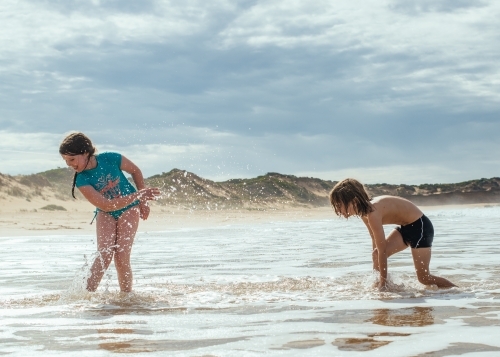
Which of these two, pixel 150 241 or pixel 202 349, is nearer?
pixel 202 349

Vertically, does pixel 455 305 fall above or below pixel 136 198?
below

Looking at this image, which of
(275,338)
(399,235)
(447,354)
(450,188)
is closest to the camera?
(447,354)

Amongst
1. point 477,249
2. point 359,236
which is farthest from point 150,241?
point 477,249

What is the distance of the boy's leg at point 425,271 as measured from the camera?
6.02m

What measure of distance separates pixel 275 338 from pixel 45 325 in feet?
5.59

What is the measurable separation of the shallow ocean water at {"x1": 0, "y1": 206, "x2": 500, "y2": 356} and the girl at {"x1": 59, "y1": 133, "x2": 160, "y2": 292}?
1.03 feet

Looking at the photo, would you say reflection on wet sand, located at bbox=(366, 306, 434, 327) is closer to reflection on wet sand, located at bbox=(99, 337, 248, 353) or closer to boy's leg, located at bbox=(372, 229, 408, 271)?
reflection on wet sand, located at bbox=(99, 337, 248, 353)

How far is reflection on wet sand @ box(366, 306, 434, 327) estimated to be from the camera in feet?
13.9

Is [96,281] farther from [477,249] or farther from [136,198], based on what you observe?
[477,249]

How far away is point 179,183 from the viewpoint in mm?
35125

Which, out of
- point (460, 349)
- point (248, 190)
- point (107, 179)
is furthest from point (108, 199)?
point (248, 190)

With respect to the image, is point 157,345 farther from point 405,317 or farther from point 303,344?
point 405,317

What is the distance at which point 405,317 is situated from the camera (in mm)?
4465

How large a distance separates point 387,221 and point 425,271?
609 mm
